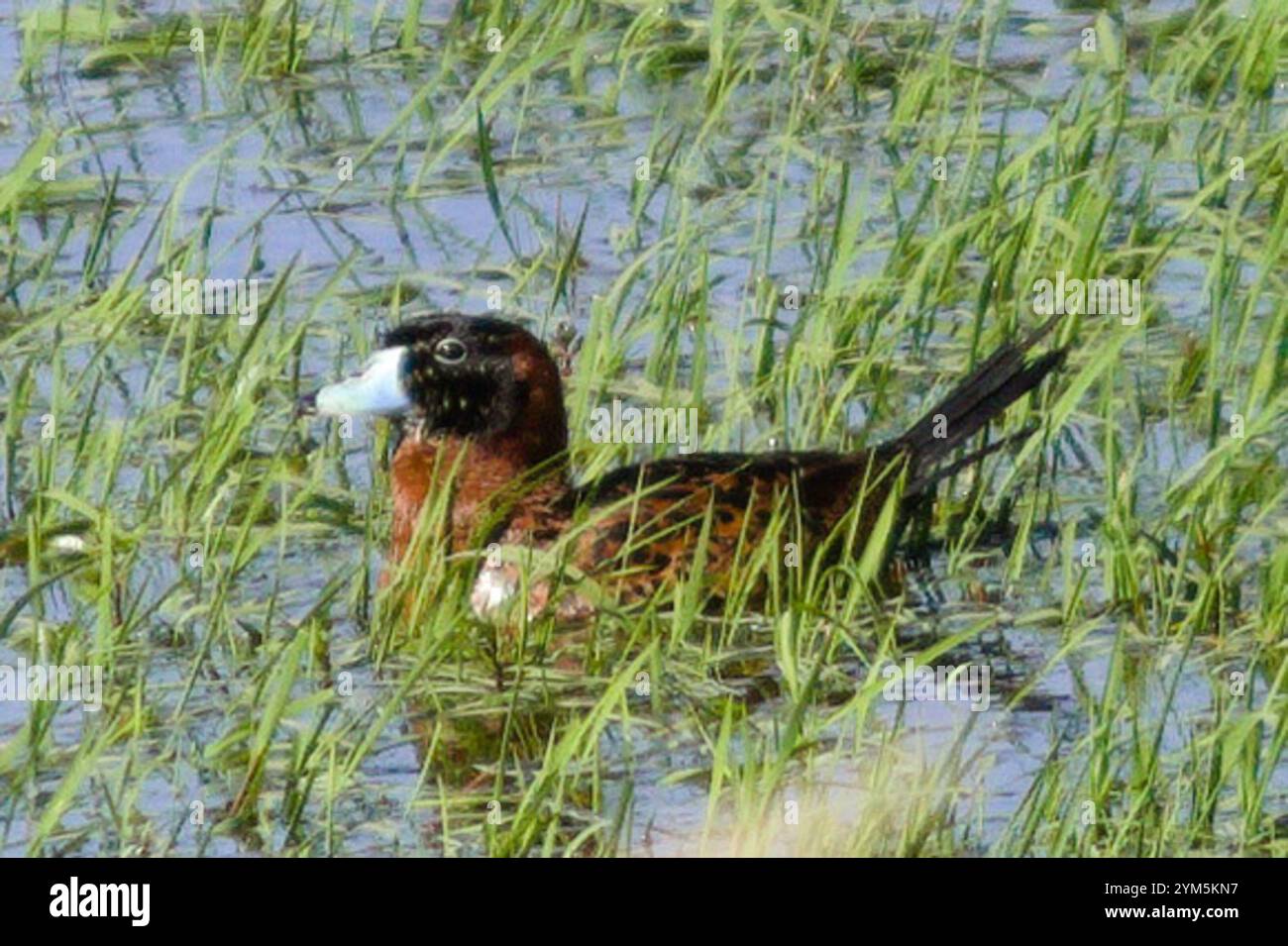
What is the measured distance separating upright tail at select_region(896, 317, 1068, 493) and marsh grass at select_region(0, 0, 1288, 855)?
11 centimetres

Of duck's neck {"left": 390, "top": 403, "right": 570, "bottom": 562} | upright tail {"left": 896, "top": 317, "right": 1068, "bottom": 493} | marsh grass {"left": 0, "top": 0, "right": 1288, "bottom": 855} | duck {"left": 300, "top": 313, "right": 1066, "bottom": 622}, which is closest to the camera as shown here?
marsh grass {"left": 0, "top": 0, "right": 1288, "bottom": 855}

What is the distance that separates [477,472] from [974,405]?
3.04 ft

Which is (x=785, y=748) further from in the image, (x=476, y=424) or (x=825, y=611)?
(x=476, y=424)

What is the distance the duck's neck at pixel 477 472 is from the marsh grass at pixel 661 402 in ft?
0.47

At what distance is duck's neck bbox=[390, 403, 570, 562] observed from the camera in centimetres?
737

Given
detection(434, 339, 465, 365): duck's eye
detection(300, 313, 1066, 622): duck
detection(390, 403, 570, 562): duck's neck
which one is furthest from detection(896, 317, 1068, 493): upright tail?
detection(434, 339, 465, 365): duck's eye

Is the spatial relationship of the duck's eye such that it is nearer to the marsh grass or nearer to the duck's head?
the duck's head

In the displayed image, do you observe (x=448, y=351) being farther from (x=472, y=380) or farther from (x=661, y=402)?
(x=661, y=402)

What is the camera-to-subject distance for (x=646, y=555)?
714 cm

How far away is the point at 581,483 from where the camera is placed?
25.0 ft

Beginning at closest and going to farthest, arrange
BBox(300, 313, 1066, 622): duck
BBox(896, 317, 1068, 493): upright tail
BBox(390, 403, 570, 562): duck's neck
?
BBox(300, 313, 1066, 622): duck, BBox(390, 403, 570, 562): duck's neck, BBox(896, 317, 1068, 493): upright tail

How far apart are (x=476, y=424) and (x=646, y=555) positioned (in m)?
0.58

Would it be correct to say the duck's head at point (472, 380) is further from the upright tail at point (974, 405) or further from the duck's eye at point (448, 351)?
the upright tail at point (974, 405)

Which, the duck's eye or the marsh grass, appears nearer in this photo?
the marsh grass
